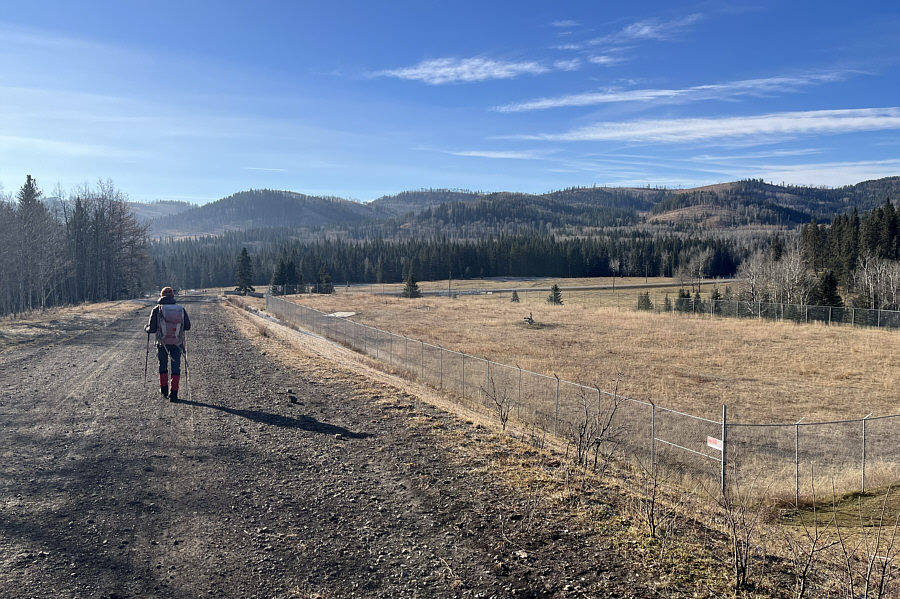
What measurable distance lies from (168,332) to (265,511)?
6861 mm

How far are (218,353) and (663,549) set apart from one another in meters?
17.8

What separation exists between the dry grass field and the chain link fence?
2.49m

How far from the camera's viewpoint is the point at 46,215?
56.3m

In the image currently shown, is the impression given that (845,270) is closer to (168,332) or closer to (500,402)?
(500,402)

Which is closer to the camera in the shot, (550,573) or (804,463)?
(550,573)

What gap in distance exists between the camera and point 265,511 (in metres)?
6.41

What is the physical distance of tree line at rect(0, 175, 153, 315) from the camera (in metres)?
46.8

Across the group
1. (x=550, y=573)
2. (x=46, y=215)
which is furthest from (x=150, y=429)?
(x=46, y=215)

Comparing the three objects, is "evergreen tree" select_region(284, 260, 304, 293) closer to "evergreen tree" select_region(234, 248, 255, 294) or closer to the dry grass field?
"evergreen tree" select_region(234, 248, 255, 294)

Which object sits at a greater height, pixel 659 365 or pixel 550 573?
pixel 550 573

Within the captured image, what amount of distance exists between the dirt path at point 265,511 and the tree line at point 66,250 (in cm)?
4531

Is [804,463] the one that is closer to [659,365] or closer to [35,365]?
[659,365]

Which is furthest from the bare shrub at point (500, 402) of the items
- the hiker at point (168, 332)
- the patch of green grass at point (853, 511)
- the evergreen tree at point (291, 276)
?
the evergreen tree at point (291, 276)

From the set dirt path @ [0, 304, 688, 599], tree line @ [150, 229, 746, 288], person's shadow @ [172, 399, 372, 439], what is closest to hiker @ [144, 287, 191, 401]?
dirt path @ [0, 304, 688, 599]
